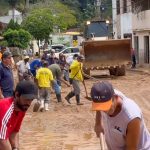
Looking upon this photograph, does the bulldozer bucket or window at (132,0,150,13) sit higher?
window at (132,0,150,13)

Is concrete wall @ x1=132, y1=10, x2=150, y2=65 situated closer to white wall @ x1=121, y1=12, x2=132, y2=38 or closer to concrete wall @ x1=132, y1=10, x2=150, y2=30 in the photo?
concrete wall @ x1=132, y1=10, x2=150, y2=30

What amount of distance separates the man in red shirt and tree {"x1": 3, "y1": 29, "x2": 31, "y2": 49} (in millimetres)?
33101

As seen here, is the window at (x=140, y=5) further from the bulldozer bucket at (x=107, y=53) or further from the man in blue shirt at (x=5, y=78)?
the man in blue shirt at (x=5, y=78)

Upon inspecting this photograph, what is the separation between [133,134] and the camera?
420 cm

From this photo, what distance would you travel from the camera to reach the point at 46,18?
52.2 meters

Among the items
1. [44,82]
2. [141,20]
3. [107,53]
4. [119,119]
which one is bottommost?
[107,53]

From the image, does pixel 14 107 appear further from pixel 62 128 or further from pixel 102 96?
pixel 62 128

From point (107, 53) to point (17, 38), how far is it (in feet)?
45.7

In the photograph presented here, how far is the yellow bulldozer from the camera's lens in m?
25.5

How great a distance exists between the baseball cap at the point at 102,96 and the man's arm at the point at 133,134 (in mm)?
311

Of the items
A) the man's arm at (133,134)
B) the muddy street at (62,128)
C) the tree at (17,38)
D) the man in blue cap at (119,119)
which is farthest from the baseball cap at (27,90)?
the tree at (17,38)

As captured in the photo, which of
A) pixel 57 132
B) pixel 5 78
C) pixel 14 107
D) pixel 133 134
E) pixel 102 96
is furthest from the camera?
pixel 57 132

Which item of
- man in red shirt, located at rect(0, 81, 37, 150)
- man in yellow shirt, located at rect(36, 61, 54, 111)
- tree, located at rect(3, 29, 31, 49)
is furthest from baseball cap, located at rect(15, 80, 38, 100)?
tree, located at rect(3, 29, 31, 49)

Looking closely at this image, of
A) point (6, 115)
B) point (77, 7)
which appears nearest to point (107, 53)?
point (6, 115)
